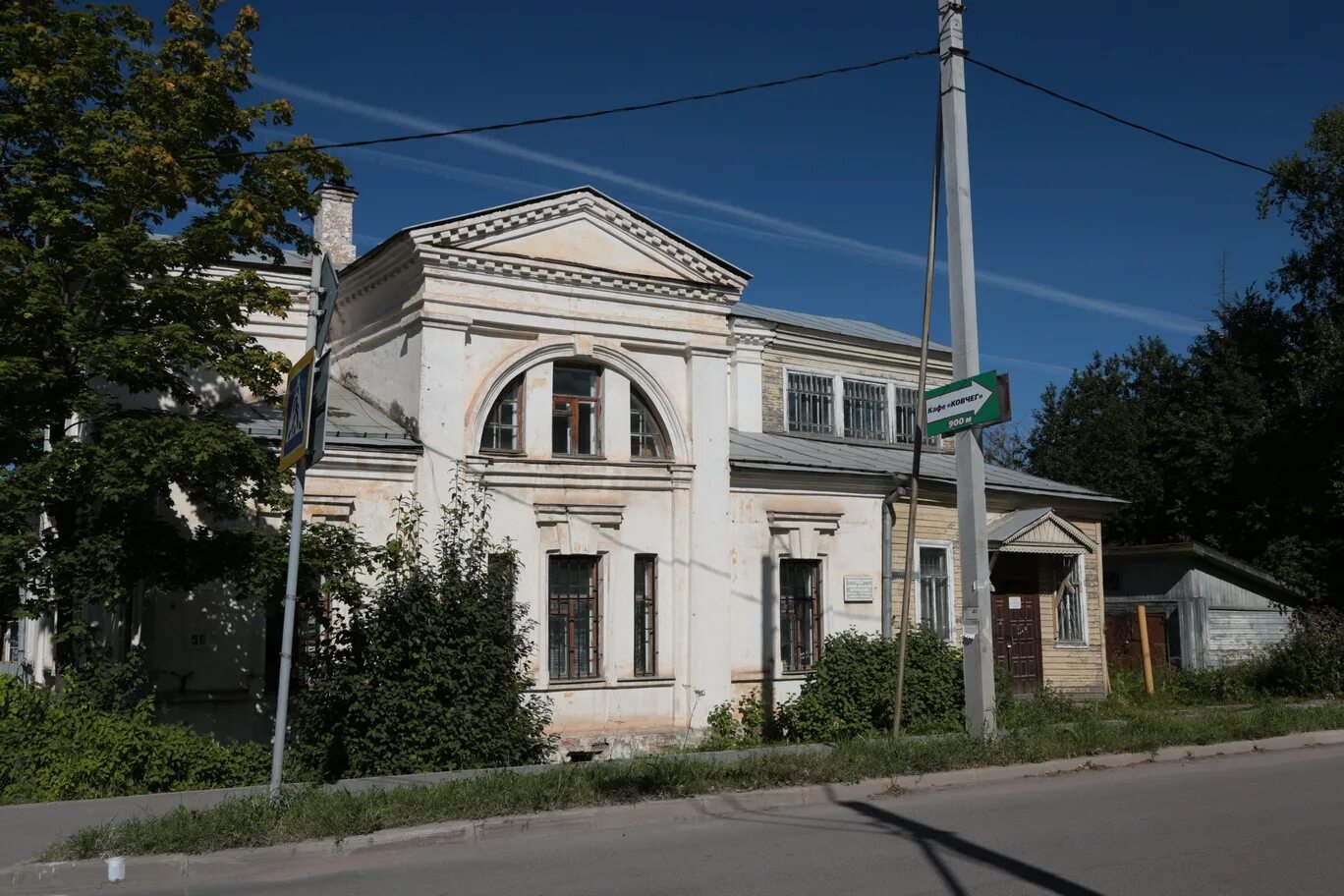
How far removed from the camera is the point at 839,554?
18359 mm

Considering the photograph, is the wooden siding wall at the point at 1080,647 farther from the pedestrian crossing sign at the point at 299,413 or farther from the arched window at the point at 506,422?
the pedestrian crossing sign at the point at 299,413

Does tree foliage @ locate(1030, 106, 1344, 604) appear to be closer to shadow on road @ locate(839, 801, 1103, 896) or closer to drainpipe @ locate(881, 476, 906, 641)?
drainpipe @ locate(881, 476, 906, 641)

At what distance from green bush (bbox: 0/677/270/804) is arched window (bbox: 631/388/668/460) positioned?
23.1 ft

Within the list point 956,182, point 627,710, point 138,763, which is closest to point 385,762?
point 138,763

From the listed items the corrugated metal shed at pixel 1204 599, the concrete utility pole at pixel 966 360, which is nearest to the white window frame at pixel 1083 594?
the corrugated metal shed at pixel 1204 599

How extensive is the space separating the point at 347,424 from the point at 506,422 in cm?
213

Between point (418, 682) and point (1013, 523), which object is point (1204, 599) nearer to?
point (1013, 523)

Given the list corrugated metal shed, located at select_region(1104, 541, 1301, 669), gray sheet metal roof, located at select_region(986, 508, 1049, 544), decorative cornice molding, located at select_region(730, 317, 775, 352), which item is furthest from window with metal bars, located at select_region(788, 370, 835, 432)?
corrugated metal shed, located at select_region(1104, 541, 1301, 669)

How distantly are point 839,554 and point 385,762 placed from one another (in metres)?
8.51

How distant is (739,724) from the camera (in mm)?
16797

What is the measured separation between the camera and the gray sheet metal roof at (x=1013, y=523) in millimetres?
20000

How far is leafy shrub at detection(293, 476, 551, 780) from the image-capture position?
1231 cm

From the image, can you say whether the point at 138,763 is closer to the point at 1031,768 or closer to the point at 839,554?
the point at 1031,768

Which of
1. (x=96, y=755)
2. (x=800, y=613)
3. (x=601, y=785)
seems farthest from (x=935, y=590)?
(x=96, y=755)
